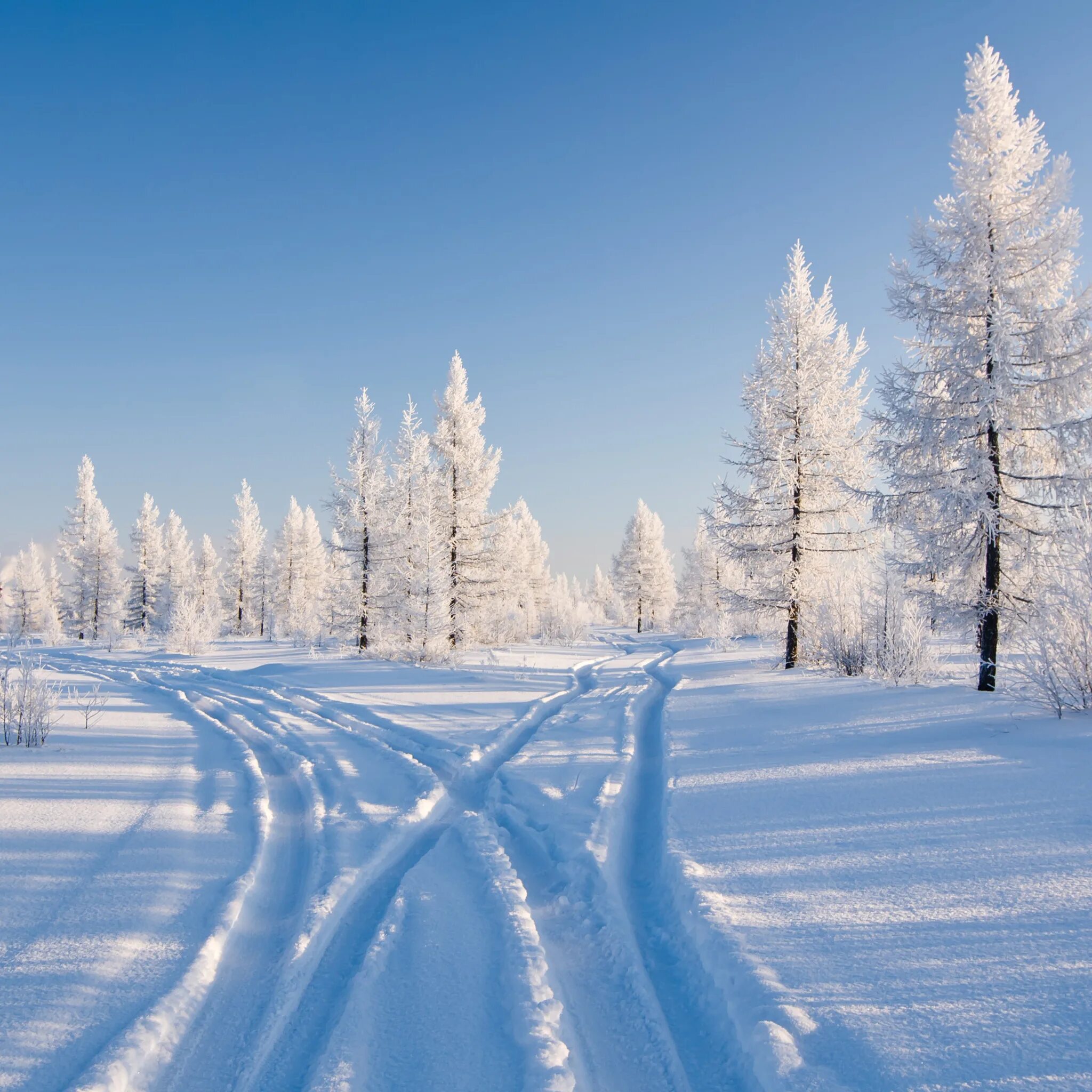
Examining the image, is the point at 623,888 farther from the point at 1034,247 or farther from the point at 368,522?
the point at 368,522

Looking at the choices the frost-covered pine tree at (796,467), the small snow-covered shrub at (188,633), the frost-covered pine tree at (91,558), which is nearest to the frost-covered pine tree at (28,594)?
the frost-covered pine tree at (91,558)

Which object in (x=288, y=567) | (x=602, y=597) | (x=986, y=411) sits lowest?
(x=602, y=597)

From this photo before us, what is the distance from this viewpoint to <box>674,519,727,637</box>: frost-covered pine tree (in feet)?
130

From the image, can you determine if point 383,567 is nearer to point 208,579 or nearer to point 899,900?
point 899,900

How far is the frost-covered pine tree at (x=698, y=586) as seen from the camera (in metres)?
39.5

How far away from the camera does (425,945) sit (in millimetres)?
3488

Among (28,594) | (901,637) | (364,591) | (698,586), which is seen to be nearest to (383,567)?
(364,591)

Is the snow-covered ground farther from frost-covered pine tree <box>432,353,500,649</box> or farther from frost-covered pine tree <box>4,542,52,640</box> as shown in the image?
frost-covered pine tree <box>4,542,52,640</box>

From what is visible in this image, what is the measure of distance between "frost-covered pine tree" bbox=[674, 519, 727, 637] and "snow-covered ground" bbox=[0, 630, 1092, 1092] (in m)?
31.0

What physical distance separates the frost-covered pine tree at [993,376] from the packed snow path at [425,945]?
7373mm

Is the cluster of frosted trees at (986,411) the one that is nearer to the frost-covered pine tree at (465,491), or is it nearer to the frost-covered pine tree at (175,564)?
the frost-covered pine tree at (465,491)

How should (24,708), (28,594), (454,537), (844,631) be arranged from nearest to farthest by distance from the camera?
(24,708) → (844,631) → (454,537) → (28,594)

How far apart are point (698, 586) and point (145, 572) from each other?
145ft

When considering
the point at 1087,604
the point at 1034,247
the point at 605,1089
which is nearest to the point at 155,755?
the point at 605,1089
